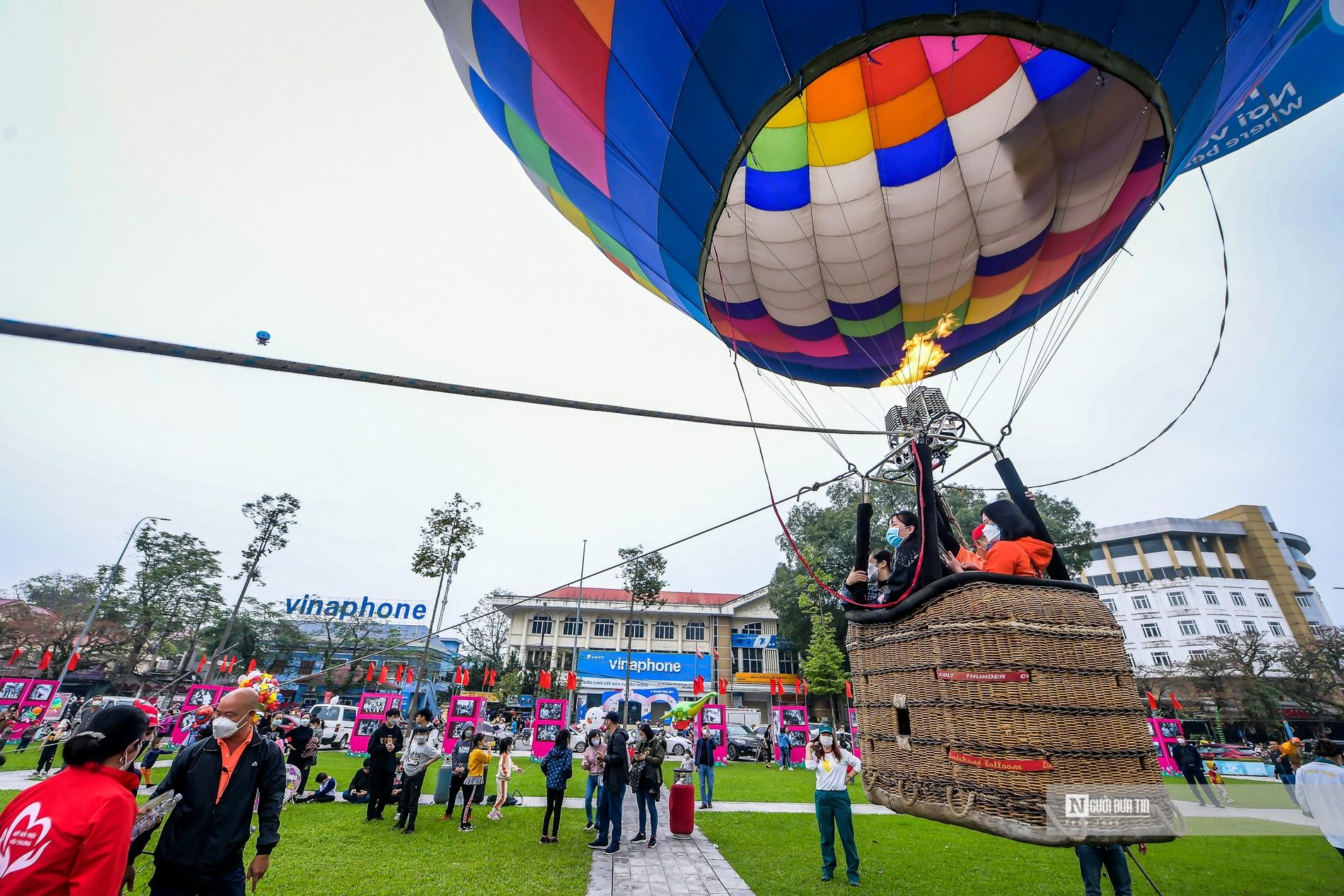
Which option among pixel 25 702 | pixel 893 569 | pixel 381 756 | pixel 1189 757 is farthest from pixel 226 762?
pixel 25 702

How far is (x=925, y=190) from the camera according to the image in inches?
245

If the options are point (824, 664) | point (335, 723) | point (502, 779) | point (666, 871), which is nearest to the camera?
point (666, 871)

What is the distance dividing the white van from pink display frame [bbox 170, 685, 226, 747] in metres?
3.16

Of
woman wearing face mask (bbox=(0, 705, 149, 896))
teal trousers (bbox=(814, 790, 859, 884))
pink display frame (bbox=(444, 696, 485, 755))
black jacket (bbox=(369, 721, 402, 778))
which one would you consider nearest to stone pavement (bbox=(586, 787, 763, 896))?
teal trousers (bbox=(814, 790, 859, 884))

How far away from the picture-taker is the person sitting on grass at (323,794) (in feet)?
33.7

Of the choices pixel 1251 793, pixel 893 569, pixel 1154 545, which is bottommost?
pixel 1251 793

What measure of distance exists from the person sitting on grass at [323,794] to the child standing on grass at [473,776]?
130 inches

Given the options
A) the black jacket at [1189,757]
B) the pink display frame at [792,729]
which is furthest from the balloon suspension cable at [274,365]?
the pink display frame at [792,729]


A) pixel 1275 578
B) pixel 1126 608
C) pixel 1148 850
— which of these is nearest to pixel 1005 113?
pixel 1148 850

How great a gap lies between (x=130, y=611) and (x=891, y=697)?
50848 millimetres

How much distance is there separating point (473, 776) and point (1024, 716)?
28.6 feet

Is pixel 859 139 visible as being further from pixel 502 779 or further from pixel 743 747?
pixel 743 747

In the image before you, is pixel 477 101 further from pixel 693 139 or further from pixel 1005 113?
pixel 1005 113

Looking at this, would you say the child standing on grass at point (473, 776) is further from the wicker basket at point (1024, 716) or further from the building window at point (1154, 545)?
the building window at point (1154, 545)
